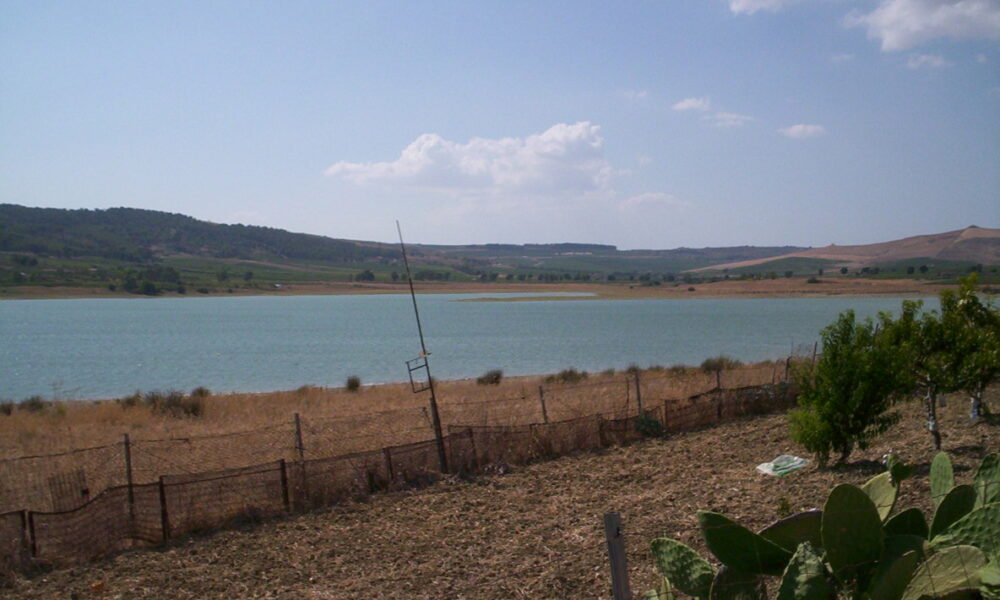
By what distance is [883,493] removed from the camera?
5480 mm

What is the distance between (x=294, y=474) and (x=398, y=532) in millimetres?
2210

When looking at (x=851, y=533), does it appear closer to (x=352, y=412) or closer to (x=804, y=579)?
(x=804, y=579)

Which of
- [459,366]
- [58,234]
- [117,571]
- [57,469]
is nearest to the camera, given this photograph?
[117,571]

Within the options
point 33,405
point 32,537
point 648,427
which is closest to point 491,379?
point 33,405

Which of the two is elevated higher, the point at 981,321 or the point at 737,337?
the point at 981,321

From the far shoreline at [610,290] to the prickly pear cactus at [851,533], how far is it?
93983 mm

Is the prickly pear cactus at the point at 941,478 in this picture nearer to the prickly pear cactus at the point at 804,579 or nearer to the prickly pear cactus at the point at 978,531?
the prickly pear cactus at the point at 978,531

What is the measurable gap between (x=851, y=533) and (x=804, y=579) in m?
0.52

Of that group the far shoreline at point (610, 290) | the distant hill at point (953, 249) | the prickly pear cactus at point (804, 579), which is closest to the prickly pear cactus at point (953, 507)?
the prickly pear cactus at point (804, 579)

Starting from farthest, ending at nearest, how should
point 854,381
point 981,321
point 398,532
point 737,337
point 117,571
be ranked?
point 737,337, point 981,321, point 854,381, point 398,532, point 117,571

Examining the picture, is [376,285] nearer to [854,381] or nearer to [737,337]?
[737,337]

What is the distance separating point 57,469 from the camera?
14539 mm

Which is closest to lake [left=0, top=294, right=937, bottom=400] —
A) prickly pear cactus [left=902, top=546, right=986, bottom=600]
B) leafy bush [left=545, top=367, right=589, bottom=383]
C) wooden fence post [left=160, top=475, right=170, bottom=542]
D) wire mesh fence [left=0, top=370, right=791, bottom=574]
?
leafy bush [left=545, top=367, right=589, bottom=383]

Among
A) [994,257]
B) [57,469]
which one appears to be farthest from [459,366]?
[994,257]
